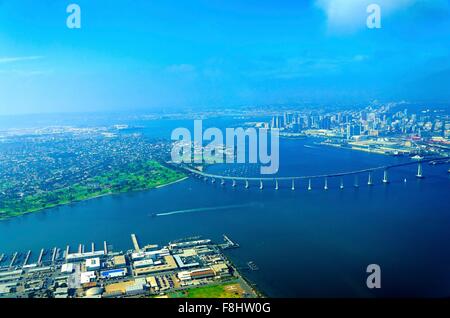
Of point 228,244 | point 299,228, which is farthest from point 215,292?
point 299,228

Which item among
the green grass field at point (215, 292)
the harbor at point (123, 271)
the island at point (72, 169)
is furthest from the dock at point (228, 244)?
the island at point (72, 169)

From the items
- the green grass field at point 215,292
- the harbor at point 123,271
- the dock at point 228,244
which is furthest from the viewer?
the dock at point 228,244

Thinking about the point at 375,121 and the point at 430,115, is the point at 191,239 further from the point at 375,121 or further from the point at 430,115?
the point at 430,115

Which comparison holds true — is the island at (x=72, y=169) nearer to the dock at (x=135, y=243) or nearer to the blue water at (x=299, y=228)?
the blue water at (x=299, y=228)

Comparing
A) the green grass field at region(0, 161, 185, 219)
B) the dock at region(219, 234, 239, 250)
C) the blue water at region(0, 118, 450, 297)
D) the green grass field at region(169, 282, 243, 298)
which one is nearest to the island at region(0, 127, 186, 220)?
the green grass field at region(0, 161, 185, 219)

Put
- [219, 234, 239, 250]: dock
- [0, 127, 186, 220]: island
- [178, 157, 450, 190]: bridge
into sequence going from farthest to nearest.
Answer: [178, 157, 450, 190]: bridge → [0, 127, 186, 220]: island → [219, 234, 239, 250]: dock

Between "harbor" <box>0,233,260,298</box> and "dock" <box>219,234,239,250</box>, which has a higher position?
"dock" <box>219,234,239,250</box>

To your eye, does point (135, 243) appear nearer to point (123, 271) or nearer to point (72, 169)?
point (123, 271)

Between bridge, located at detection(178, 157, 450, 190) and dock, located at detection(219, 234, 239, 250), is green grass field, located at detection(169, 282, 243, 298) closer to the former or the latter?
dock, located at detection(219, 234, 239, 250)
